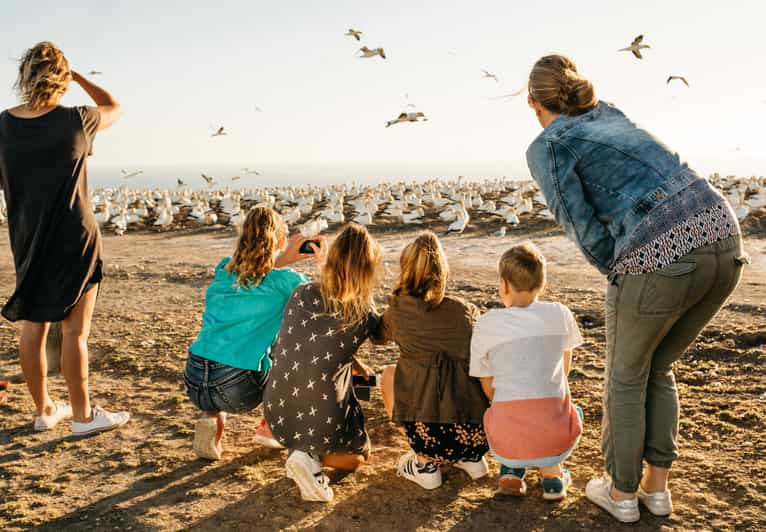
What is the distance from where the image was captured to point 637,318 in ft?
7.94

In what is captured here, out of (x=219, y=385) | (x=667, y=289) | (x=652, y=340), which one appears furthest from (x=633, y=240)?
(x=219, y=385)

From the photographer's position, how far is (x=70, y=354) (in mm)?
3545

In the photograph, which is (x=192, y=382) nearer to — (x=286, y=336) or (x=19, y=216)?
(x=286, y=336)

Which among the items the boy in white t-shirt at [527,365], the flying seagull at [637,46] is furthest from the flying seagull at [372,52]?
the boy in white t-shirt at [527,365]

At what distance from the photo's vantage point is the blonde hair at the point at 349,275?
9.78 ft

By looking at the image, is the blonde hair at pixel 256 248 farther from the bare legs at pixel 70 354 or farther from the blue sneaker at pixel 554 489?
the blue sneaker at pixel 554 489

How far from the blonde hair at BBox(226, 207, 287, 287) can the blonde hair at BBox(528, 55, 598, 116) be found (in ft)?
4.78

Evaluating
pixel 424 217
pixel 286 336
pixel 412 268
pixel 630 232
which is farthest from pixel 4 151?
pixel 424 217

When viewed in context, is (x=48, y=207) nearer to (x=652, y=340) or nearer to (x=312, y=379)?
(x=312, y=379)

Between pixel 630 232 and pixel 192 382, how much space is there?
2.30m

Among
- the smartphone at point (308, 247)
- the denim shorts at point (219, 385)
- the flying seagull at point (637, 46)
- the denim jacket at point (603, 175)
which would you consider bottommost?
the denim shorts at point (219, 385)

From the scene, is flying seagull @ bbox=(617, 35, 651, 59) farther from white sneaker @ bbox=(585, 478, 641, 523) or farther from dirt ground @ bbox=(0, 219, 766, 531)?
white sneaker @ bbox=(585, 478, 641, 523)

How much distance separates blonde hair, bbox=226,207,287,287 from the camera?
3260 millimetres

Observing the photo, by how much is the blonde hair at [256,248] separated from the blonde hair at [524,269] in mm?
1228
